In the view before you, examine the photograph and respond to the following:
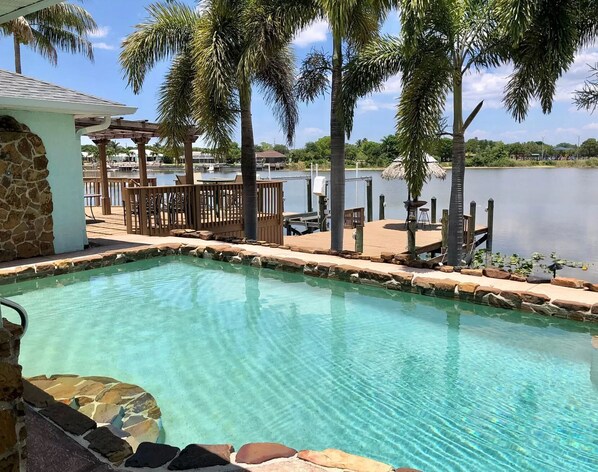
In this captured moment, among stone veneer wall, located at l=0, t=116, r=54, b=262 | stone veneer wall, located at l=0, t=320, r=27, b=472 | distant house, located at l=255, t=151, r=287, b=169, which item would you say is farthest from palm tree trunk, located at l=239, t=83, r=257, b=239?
distant house, located at l=255, t=151, r=287, b=169

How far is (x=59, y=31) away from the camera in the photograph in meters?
20.3

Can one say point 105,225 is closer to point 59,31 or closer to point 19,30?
point 19,30

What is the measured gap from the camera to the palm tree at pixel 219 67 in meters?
10.4

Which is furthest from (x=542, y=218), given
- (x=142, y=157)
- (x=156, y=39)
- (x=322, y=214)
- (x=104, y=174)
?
(x=156, y=39)

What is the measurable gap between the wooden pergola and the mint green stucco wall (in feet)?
5.15

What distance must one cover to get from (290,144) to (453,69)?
564cm

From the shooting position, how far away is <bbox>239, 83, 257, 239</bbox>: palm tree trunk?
467 inches

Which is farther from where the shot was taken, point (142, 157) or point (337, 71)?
point (142, 157)

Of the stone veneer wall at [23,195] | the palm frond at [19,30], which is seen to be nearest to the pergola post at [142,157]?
the palm frond at [19,30]

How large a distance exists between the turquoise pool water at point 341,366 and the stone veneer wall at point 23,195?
4.94ft

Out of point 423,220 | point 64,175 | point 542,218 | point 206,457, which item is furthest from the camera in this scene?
point 542,218

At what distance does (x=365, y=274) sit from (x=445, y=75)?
3.93m

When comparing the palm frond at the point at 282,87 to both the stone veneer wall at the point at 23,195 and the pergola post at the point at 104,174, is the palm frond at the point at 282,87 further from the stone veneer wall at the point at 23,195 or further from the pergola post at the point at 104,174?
the pergola post at the point at 104,174

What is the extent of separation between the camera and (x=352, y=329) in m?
6.25
